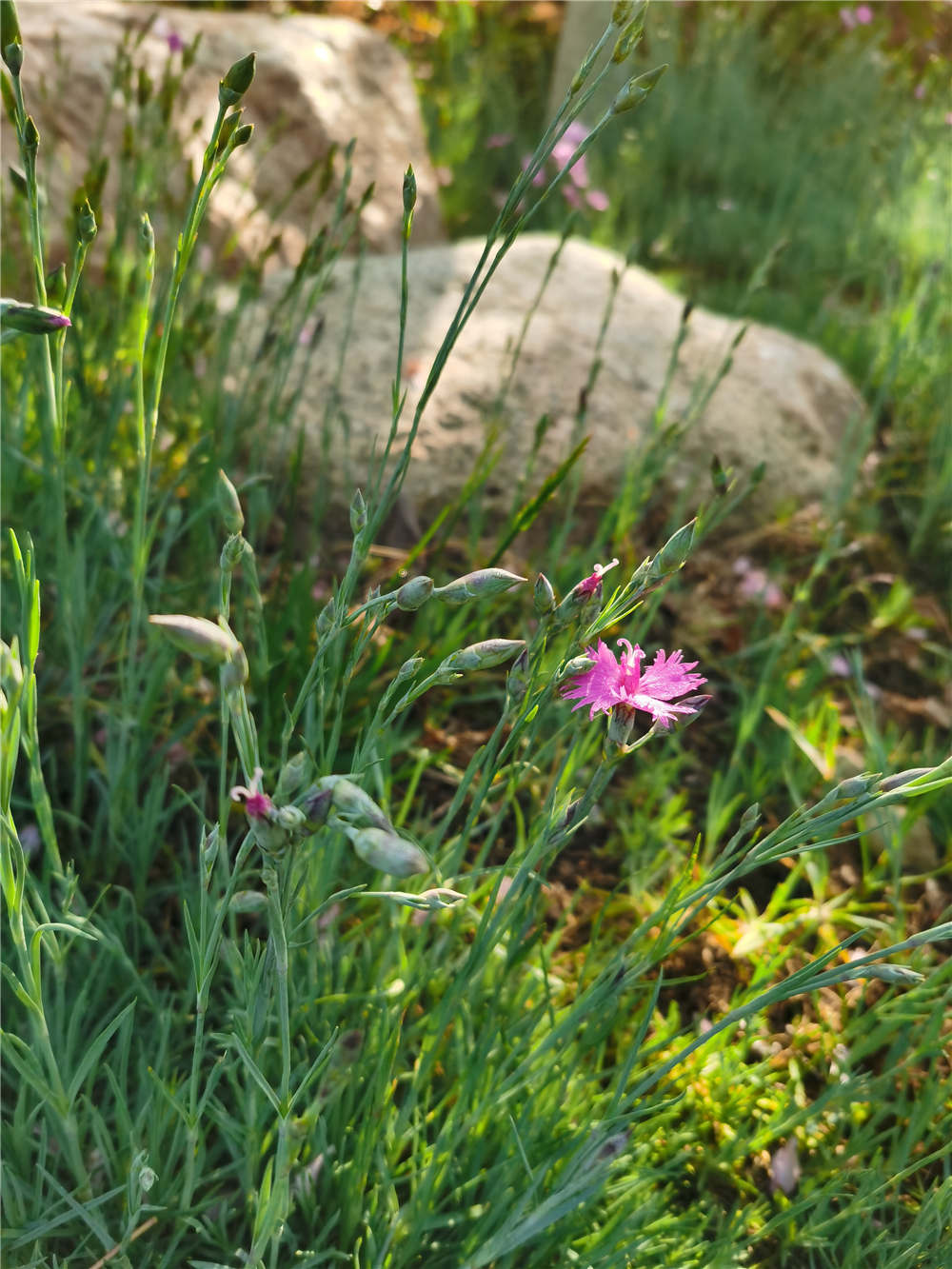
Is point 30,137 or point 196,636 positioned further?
point 30,137

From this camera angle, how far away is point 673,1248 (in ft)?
3.59

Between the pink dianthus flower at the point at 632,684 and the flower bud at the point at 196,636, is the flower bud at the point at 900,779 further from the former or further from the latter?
the flower bud at the point at 196,636

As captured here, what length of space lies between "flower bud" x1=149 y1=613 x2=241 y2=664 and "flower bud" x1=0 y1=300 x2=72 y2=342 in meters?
0.23

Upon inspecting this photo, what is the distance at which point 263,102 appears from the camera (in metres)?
3.67

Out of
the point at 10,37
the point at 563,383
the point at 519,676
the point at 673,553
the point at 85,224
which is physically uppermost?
the point at 10,37

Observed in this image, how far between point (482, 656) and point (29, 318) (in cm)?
38

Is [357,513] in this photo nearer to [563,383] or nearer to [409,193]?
[409,193]

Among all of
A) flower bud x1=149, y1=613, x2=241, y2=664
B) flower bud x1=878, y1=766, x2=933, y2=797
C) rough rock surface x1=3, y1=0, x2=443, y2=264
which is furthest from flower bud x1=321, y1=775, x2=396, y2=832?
rough rock surface x1=3, y1=0, x2=443, y2=264

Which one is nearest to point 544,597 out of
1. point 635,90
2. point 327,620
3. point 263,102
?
point 327,620

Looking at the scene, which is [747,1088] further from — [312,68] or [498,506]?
[312,68]

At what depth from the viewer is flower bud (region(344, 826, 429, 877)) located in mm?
569

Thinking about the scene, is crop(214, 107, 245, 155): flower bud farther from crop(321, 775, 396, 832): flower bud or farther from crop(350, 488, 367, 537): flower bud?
crop(321, 775, 396, 832): flower bud

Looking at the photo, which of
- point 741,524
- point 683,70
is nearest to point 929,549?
point 741,524

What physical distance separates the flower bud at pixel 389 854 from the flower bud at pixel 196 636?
5.9 inches
